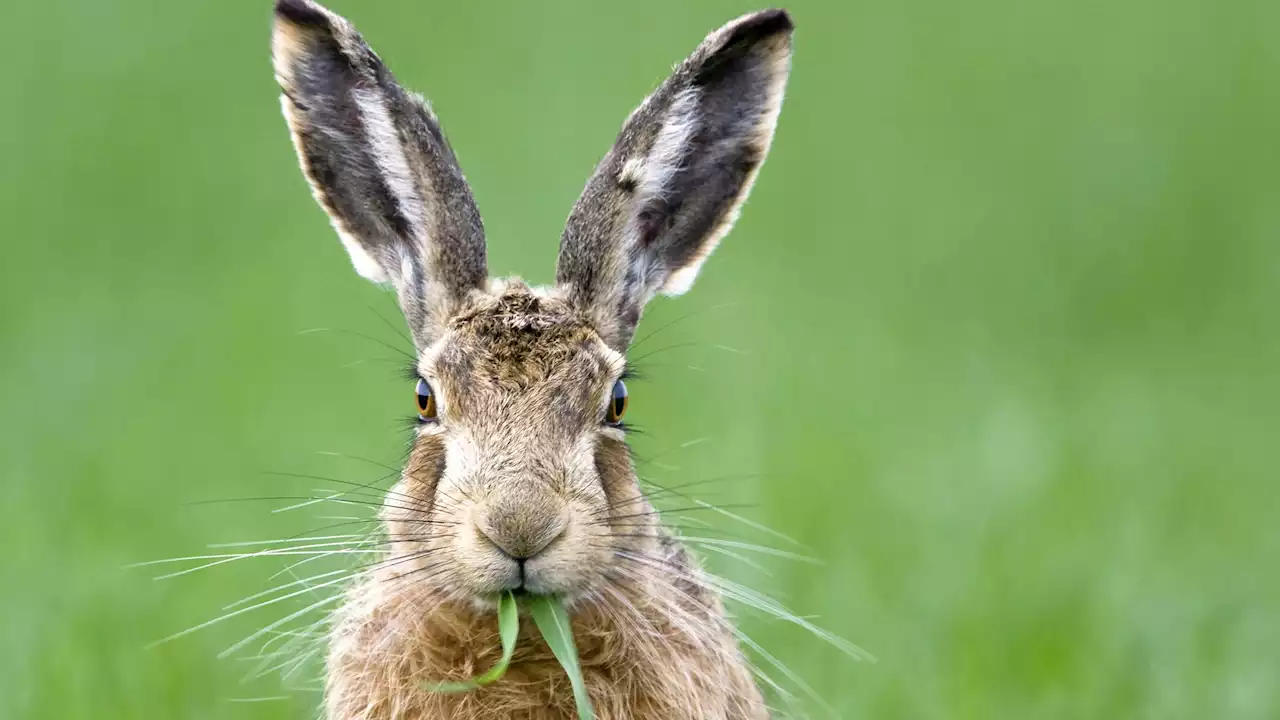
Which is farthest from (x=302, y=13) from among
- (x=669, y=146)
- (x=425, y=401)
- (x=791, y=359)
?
(x=791, y=359)

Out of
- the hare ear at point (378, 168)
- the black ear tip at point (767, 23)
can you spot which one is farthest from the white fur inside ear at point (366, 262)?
the black ear tip at point (767, 23)

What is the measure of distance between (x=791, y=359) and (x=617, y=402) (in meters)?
5.84

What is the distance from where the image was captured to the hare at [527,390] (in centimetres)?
565

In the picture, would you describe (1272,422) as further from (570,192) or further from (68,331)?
(68,331)

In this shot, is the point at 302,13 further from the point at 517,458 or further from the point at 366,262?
the point at 517,458

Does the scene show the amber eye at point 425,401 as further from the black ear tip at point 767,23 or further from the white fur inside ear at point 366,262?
the black ear tip at point 767,23

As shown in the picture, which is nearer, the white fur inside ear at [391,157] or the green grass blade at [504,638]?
the green grass blade at [504,638]

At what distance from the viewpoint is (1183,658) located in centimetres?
812

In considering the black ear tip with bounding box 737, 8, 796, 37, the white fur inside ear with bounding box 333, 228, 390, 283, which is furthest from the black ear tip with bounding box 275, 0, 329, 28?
the black ear tip with bounding box 737, 8, 796, 37

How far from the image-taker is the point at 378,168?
6652 mm

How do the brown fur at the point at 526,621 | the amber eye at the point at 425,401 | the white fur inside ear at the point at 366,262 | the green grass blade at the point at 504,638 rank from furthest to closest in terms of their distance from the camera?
the white fur inside ear at the point at 366,262 → the amber eye at the point at 425,401 → the brown fur at the point at 526,621 → the green grass blade at the point at 504,638

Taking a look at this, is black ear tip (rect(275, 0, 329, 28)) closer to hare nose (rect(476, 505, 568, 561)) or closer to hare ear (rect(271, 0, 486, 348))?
hare ear (rect(271, 0, 486, 348))

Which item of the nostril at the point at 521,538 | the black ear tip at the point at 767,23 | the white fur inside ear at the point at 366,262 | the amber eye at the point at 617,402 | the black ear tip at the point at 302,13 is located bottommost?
the nostril at the point at 521,538

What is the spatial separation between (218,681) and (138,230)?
7.02m
